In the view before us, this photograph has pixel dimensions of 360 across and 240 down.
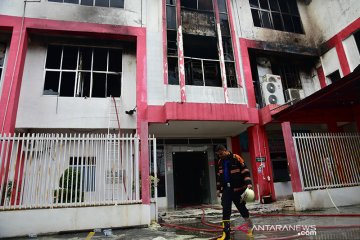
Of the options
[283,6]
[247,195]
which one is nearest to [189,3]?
[283,6]

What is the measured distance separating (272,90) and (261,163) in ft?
11.6

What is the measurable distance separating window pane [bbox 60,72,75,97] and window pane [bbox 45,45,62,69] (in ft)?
1.78

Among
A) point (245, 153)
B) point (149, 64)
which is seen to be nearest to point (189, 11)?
point (149, 64)

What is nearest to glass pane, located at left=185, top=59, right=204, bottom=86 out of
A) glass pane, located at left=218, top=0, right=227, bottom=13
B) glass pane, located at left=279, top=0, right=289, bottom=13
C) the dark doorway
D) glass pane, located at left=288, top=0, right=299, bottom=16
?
glass pane, located at left=218, top=0, right=227, bottom=13

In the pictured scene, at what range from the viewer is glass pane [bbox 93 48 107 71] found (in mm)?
11219

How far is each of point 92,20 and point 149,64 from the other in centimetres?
310

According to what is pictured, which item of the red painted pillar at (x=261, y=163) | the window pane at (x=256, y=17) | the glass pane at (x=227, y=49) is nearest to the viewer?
the red painted pillar at (x=261, y=163)

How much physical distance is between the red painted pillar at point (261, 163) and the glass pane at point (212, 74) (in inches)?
102

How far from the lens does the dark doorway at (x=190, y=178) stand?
12398 millimetres

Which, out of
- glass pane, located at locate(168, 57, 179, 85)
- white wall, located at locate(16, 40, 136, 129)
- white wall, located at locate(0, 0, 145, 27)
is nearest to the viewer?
white wall, located at locate(16, 40, 136, 129)

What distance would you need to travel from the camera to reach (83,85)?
35.5ft

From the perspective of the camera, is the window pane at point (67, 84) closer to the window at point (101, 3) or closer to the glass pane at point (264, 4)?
the window at point (101, 3)

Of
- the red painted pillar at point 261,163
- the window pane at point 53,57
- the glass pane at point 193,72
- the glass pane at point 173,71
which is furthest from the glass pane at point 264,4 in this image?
the window pane at point 53,57

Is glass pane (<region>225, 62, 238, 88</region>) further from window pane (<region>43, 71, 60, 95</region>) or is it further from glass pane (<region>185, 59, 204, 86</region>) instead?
window pane (<region>43, 71, 60, 95</region>)
